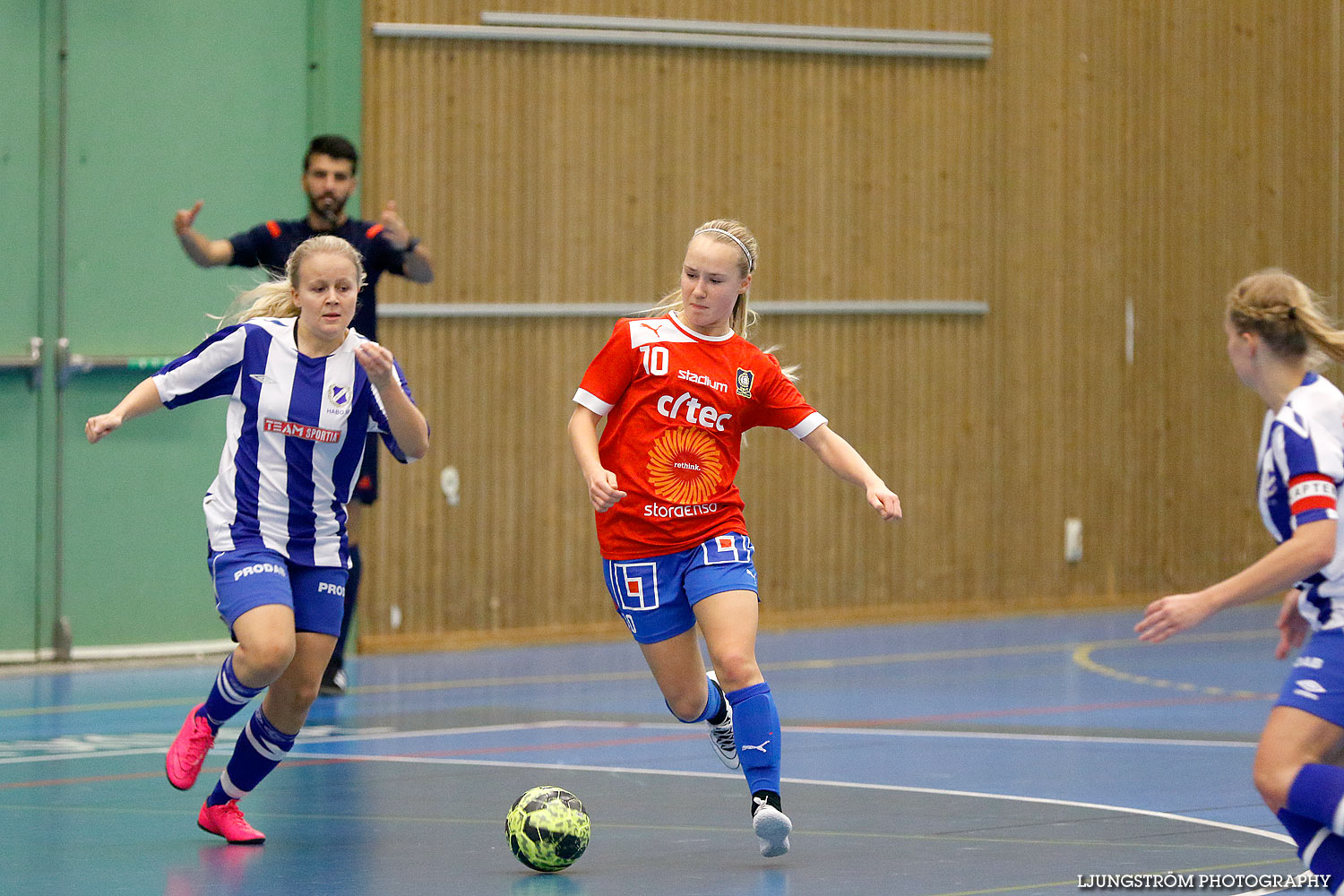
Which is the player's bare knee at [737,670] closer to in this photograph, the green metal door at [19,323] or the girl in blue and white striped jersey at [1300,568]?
the girl in blue and white striped jersey at [1300,568]

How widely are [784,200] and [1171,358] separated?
11.4ft

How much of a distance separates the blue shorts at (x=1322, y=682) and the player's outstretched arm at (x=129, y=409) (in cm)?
316

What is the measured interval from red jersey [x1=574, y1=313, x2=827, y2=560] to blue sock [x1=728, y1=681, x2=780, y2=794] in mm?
504

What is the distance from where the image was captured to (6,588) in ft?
34.9

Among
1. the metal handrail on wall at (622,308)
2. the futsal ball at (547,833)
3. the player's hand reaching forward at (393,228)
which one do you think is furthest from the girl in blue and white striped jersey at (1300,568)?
the metal handrail on wall at (622,308)

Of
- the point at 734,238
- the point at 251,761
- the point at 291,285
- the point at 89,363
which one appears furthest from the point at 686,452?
the point at 89,363

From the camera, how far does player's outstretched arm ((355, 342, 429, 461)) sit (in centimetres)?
533

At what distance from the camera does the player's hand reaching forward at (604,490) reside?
5.20 metres

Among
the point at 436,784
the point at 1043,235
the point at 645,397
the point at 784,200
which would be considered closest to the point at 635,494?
the point at 645,397

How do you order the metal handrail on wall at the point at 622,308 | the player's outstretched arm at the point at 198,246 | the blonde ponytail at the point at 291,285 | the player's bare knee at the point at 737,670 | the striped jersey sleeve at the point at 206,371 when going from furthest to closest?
the metal handrail on wall at the point at 622,308
the player's outstretched arm at the point at 198,246
the striped jersey sleeve at the point at 206,371
the blonde ponytail at the point at 291,285
the player's bare knee at the point at 737,670

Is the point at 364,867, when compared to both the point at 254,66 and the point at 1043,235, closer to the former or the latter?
the point at 254,66

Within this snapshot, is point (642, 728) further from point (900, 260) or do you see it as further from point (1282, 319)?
point (900, 260)

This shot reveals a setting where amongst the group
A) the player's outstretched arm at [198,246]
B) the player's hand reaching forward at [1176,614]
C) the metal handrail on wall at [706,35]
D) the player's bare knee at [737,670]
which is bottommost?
the player's bare knee at [737,670]

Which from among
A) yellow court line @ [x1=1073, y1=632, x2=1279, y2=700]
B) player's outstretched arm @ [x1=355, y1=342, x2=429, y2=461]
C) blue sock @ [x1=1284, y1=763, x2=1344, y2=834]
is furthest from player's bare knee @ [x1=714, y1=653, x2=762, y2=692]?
yellow court line @ [x1=1073, y1=632, x2=1279, y2=700]
